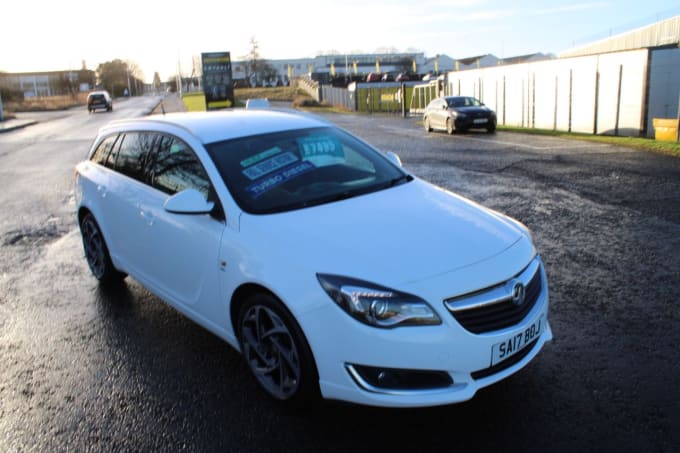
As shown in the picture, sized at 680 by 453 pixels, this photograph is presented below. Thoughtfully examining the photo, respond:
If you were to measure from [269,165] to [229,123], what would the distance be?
708 mm

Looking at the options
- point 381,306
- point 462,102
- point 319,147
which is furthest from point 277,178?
point 462,102

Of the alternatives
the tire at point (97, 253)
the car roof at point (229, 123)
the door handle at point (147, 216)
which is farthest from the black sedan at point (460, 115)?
→ the door handle at point (147, 216)

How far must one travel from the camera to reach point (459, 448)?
2.97 metres

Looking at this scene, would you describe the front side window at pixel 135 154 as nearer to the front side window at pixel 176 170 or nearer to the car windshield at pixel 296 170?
the front side window at pixel 176 170

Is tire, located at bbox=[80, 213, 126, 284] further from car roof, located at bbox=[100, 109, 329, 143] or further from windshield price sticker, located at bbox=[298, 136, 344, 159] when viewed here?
windshield price sticker, located at bbox=[298, 136, 344, 159]

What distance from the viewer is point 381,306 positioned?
9.62 ft

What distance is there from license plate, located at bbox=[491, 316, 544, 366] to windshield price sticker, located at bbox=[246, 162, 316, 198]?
1.75m

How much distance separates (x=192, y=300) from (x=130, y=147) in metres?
1.71

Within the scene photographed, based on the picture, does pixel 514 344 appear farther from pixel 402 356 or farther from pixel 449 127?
pixel 449 127

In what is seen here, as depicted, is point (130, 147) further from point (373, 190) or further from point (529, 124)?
point (529, 124)

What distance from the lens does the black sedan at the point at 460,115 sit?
22344mm

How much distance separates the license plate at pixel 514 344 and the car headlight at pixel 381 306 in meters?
0.39

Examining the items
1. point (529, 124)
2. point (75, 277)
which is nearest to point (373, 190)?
point (75, 277)

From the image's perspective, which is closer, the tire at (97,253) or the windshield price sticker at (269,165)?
the windshield price sticker at (269,165)
